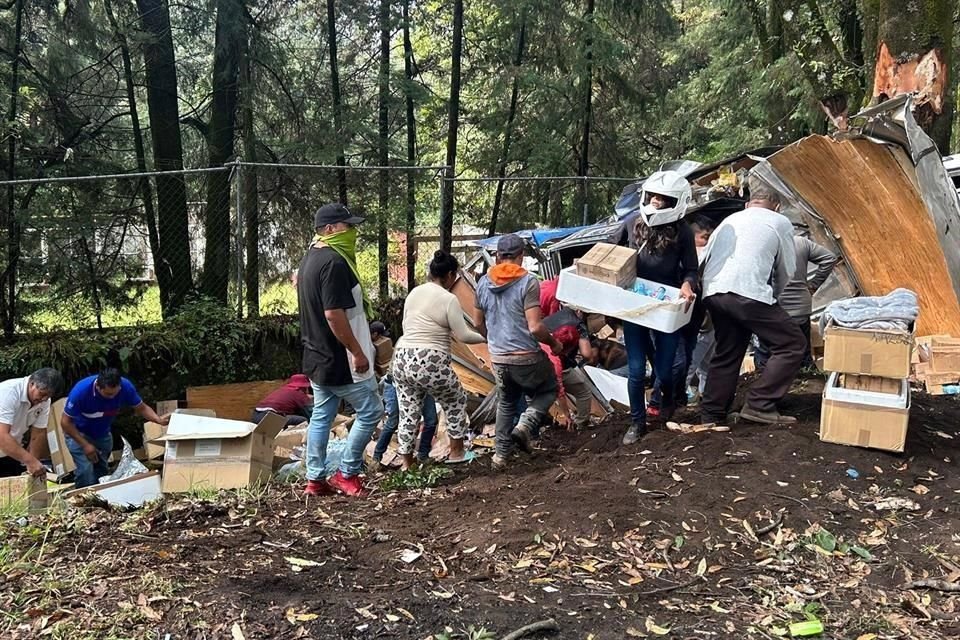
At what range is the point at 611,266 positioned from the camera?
4.78 meters

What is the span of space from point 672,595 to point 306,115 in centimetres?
995

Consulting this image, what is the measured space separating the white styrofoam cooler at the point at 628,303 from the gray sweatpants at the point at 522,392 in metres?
0.51

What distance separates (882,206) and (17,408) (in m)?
8.07

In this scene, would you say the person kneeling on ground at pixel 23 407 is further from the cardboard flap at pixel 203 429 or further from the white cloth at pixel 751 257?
the white cloth at pixel 751 257

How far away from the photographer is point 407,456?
532 centimetres

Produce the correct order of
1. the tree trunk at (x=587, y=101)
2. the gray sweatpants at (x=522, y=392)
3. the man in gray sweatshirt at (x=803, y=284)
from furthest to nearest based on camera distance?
1. the tree trunk at (x=587, y=101)
2. the man in gray sweatshirt at (x=803, y=284)
3. the gray sweatpants at (x=522, y=392)

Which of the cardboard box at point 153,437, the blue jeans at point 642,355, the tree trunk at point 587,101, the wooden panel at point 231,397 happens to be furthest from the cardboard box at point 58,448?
the tree trunk at point 587,101

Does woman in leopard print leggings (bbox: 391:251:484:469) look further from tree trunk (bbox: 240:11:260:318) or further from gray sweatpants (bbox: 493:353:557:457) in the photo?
tree trunk (bbox: 240:11:260:318)

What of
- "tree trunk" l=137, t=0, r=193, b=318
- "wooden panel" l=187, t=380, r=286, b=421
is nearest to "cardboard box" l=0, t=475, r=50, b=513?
"wooden panel" l=187, t=380, r=286, b=421

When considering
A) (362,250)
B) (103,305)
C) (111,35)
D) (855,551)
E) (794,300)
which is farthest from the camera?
(362,250)

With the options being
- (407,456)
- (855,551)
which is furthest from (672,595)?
(407,456)

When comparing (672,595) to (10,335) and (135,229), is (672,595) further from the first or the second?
(135,229)

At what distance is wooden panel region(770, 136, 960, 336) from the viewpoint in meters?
7.40

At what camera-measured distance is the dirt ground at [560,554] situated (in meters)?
2.90
